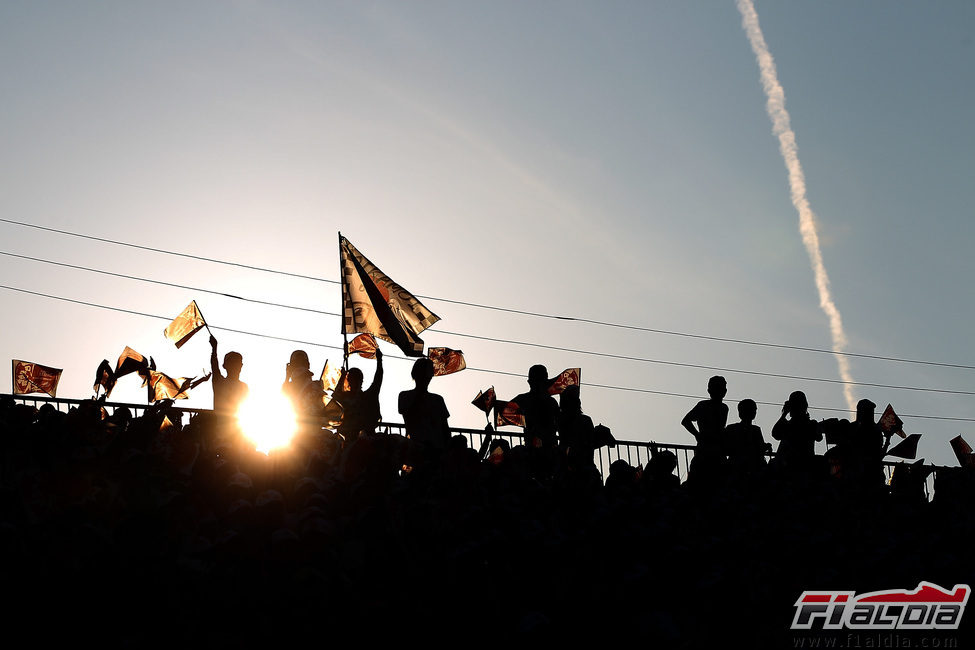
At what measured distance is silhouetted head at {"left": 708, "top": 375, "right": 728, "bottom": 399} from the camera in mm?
11188

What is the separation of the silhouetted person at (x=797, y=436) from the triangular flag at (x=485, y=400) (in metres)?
4.23

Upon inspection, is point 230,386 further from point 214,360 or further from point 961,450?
point 961,450

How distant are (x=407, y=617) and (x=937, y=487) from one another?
8.09 m

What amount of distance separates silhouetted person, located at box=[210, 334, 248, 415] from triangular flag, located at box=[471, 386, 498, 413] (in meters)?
4.25

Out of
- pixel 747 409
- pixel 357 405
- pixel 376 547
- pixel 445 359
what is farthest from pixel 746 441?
pixel 376 547

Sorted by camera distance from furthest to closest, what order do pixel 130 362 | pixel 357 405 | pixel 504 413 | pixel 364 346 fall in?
pixel 364 346
pixel 504 413
pixel 130 362
pixel 357 405

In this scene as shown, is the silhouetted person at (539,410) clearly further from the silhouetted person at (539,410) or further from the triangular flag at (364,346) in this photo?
the triangular flag at (364,346)

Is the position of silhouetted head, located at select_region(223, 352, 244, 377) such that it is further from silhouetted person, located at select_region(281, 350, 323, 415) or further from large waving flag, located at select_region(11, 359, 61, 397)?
large waving flag, located at select_region(11, 359, 61, 397)

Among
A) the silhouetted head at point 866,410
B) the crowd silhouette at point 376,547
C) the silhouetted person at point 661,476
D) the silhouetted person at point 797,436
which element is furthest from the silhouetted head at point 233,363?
the silhouetted head at point 866,410

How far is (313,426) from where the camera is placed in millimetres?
9773

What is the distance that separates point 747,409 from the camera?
11375 millimetres

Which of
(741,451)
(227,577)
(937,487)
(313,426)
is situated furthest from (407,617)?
(937,487)

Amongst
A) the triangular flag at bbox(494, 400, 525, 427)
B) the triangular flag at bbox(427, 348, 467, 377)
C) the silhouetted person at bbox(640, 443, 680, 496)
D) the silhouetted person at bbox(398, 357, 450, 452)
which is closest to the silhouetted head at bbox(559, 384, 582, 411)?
the silhouetted person at bbox(398, 357, 450, 452)

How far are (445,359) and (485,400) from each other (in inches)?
52.1
